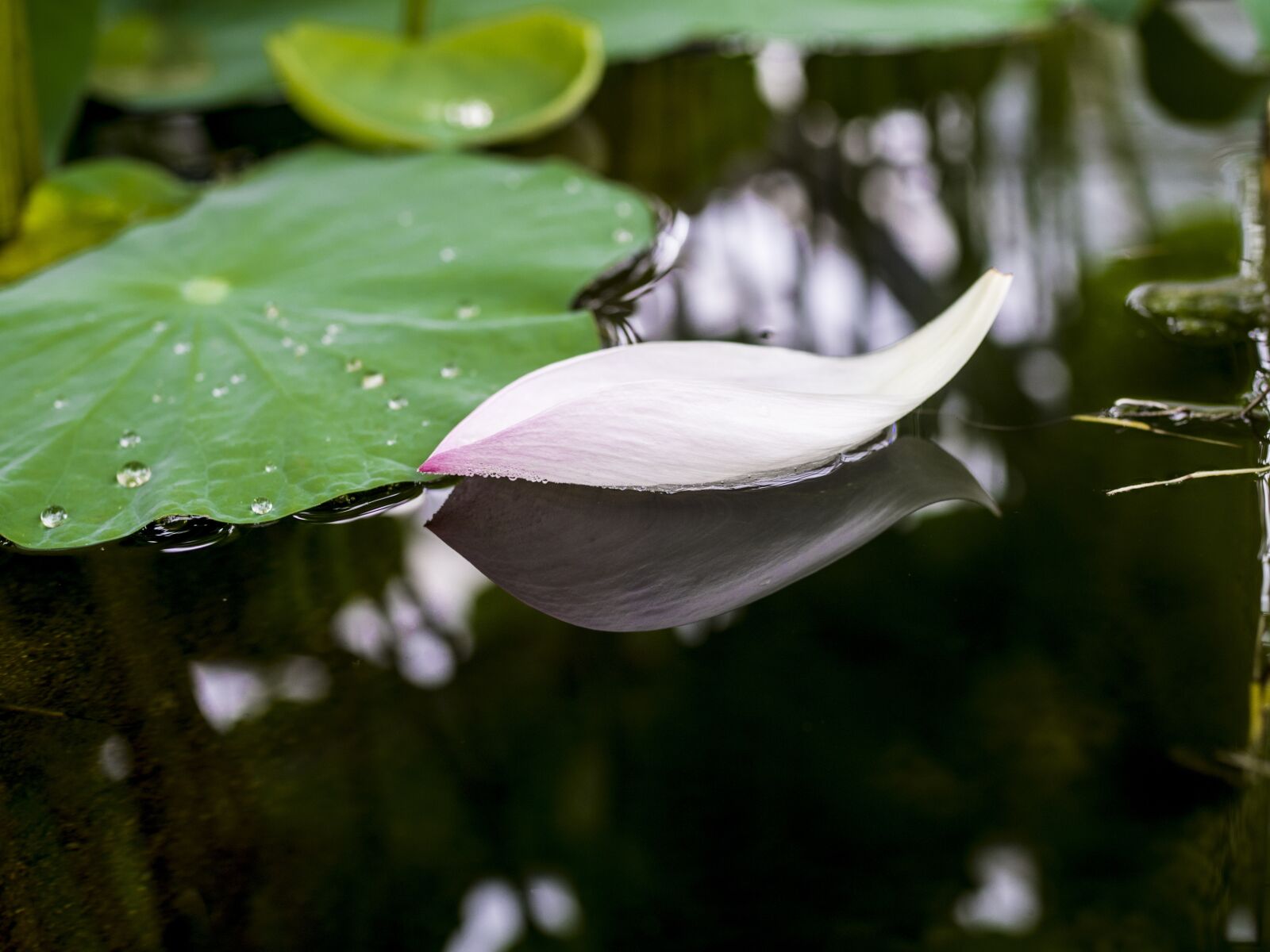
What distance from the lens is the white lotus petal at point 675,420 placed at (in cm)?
45

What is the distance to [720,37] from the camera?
1.01 meters

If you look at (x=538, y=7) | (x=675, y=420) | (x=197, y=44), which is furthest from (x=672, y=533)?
(x=197, y=44)

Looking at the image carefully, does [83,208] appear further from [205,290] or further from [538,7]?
[538,7]

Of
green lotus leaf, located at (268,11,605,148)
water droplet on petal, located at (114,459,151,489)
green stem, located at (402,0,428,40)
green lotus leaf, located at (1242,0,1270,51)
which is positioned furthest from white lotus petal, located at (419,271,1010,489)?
green stem, located at (402,0,428,40)

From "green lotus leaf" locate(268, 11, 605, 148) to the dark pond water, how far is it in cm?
41

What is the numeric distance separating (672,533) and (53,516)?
0.28 meters

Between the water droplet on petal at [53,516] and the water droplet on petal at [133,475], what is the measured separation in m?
0.03

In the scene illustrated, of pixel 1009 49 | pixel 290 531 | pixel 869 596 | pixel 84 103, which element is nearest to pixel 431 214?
pixel 290 531

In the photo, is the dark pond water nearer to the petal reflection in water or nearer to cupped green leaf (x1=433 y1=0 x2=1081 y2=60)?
the petal reflection in water

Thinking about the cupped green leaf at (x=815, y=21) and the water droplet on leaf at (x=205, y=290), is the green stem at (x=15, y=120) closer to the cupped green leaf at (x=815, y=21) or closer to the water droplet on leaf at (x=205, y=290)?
the water droplet on leaf at (x=205, y=290)

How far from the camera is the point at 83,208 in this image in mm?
815

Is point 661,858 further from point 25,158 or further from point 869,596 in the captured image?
point 25,158

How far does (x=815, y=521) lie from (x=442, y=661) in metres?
0.17

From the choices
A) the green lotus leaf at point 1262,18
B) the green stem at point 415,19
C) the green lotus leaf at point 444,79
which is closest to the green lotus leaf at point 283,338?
the green lotus leaf at point 444,79
